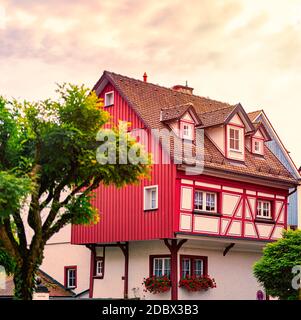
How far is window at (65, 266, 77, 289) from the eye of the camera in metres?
40.3

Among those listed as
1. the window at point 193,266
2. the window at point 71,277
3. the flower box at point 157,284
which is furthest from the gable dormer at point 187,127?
the window at point 71,277

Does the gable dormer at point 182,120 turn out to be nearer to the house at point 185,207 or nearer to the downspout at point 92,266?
the house at point 185,207

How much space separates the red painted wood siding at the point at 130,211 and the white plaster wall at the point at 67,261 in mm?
3508

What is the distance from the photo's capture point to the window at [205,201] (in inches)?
1282

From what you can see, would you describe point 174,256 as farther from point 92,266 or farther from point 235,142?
point 235,142

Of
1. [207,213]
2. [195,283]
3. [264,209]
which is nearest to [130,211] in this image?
[207,213]

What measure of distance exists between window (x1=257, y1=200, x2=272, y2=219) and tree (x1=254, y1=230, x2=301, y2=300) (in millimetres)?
8921

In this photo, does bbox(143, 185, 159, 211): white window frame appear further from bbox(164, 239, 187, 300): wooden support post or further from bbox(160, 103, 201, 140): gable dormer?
bbox(160, 103, 201, 140): gable dormer

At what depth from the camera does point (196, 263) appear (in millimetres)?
33188

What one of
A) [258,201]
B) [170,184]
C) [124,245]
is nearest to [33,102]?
[170,184]

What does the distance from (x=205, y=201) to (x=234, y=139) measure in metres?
4.39

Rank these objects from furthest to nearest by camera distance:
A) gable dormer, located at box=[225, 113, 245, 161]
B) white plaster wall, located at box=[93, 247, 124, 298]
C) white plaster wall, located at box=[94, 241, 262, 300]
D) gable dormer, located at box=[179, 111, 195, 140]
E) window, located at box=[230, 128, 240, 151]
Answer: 1. window, located at box=[230, 128, 240, 151]
2. gable dormer, located at box=[225, 113, 245, 161]
3. white plaster wall, located at box=[93, 247, 124, 298]
4. gable dormer, located at box=[179, 111, 195, 140]
5. white plaster wall, located at box=[94, 241, 262, 300]

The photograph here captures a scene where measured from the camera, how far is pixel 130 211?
3356 centimetres

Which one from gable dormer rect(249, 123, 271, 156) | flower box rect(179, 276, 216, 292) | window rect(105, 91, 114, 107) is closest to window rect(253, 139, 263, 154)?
gable dormer rect(249, 123, 271, 156)
